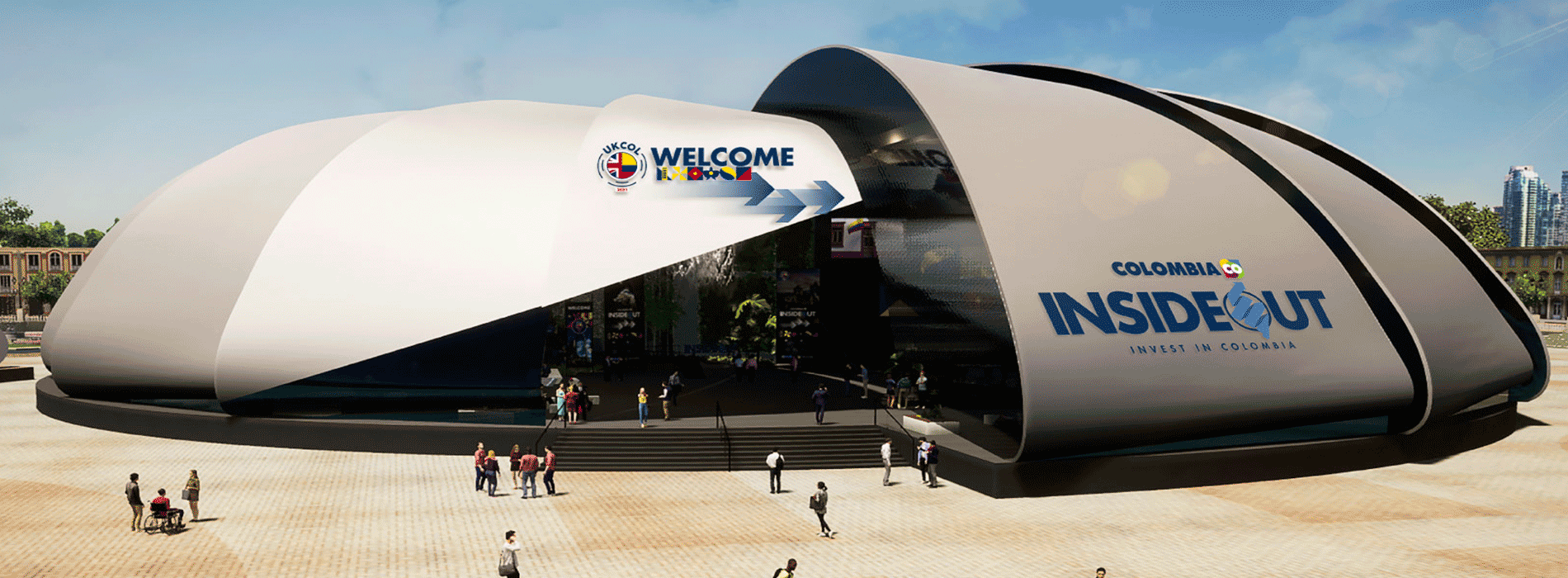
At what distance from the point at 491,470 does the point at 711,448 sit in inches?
214

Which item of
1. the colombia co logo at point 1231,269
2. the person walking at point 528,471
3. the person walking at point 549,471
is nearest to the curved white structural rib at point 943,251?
the colombia co logo at point 1231,269

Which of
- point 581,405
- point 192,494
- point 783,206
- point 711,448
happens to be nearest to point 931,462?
point 711,448

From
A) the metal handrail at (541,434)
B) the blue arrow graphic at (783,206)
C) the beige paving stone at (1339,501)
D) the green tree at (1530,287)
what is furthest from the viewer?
the green tree at (1530,287)

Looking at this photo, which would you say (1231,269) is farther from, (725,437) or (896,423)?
(725,437)

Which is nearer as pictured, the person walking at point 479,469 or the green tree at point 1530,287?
the person walking at point 479,469

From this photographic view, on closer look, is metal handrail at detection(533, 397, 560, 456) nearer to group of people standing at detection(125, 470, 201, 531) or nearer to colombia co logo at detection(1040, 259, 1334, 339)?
group of people standing at detection(125, 470, 201, 531)

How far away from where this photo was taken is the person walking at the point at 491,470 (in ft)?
63.7

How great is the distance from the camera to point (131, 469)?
21.9 meters

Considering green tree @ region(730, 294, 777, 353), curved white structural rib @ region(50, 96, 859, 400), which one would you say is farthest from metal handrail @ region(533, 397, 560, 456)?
Result: green tree @ region(730, 294, 777, 353)

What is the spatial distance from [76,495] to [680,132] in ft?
54.2

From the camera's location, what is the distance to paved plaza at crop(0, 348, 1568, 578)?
1470 cm

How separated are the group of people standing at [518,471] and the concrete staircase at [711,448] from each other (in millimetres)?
2341

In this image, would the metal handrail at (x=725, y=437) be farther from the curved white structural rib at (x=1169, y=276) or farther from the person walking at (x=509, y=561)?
the person walking at (x=509, y=561)

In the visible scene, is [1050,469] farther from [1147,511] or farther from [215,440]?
[215,440]
